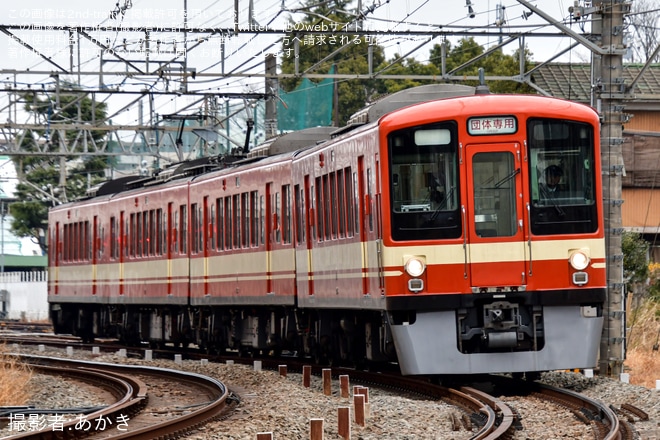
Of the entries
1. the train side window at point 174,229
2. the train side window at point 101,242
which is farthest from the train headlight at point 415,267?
the train side window at point 101,242

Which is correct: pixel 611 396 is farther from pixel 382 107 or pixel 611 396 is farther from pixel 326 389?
pixel 382 107

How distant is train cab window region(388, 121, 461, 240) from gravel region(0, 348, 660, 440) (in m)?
1.69

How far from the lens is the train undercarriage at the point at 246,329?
16.9 metres

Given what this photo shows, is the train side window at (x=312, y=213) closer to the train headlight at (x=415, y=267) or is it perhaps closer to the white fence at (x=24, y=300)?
the train headlight at (x=415, y=267)

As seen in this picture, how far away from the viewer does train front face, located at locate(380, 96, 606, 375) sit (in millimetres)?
13781

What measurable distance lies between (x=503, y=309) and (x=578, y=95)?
1818cm

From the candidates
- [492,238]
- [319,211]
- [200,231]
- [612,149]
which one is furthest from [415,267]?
[200,231]

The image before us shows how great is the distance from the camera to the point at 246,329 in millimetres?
22000

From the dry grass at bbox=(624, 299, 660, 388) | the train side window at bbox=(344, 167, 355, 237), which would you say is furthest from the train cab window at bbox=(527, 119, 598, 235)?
the dry grass at bbox=(624, 299, 660, 388)

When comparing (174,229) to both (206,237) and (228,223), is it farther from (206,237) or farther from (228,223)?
(228,223)

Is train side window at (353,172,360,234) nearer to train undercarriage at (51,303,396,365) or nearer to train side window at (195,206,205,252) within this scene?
train undercarriage at (51,303,396,365)

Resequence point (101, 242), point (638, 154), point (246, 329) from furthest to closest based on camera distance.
→ point (638, 154) < point (101, 242) < point (246, 329)

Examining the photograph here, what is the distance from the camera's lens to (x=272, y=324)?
2072 cm

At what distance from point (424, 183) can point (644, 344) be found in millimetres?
7485
